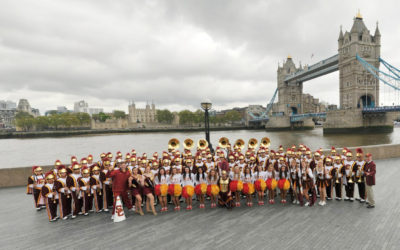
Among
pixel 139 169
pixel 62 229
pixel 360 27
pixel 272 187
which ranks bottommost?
pixel 62 229

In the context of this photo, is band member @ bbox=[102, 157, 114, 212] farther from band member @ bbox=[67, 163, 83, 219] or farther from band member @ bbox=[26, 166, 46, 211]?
band member @ bbox=[26, 166, 46, 211]

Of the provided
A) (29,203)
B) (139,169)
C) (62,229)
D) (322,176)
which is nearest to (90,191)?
(62,229)

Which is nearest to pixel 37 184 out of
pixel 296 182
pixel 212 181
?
pixel 212 181

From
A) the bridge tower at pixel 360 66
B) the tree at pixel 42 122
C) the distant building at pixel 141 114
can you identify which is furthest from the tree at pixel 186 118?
the bridge tower at pixel 360 66

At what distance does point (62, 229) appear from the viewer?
4.89m

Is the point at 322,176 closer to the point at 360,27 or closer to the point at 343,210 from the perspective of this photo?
the point at 343,210

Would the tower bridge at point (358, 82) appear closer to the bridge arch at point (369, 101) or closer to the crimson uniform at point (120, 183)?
the bridge arch at point (369, 101)

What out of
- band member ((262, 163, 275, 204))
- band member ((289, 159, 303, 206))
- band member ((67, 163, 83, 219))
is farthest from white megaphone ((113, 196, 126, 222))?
band member ((289, 159, 303, 206))

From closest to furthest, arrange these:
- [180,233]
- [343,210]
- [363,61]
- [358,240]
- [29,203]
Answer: [358,240]
[180,233]
[343,210]
[29,203]
[363,61]

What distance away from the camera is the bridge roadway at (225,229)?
4.11 metres

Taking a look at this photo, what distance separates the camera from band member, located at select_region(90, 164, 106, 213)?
5.66 m

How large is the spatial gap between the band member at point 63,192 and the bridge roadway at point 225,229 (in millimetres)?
320

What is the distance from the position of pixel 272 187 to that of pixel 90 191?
5.35 metres

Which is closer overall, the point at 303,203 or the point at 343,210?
the point at 343,210
